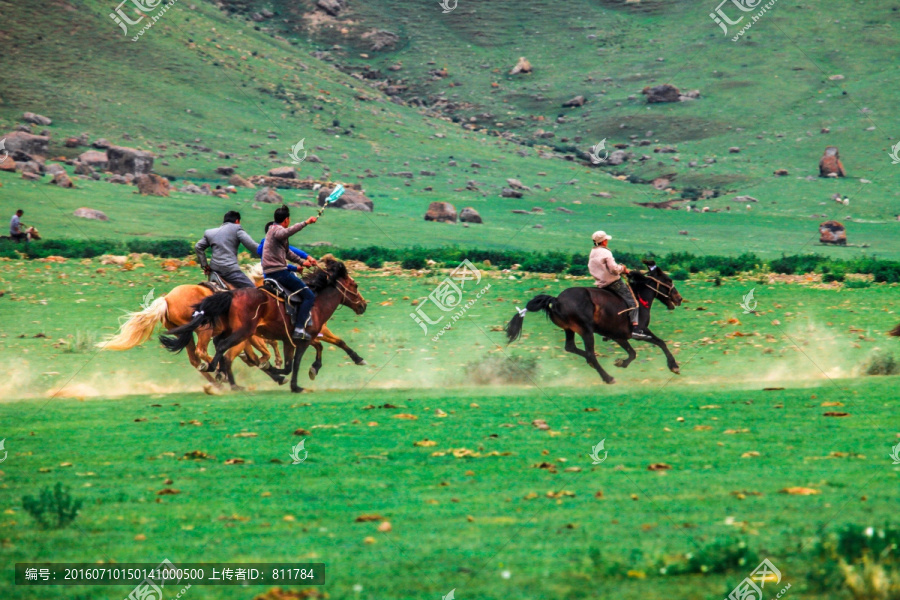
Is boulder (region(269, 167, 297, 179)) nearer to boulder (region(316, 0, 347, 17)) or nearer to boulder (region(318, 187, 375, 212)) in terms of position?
boulder (region(318, 187, 375, 212))

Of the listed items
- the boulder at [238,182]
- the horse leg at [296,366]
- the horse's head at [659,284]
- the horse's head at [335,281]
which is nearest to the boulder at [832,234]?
the boulder at [238,182]

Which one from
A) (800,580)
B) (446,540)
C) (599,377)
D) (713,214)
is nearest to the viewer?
(800,580)

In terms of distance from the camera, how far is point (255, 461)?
10836 mm

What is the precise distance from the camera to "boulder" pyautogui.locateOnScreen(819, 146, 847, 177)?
250 ft

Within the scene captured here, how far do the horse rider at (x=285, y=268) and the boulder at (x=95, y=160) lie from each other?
52.5 metres

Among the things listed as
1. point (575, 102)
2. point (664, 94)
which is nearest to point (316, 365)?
point (664, 94)

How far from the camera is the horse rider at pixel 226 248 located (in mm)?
16734

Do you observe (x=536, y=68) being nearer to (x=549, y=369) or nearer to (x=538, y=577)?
(x=549, y=369)

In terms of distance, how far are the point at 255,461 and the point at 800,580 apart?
5811mm

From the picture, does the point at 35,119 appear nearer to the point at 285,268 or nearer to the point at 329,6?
the point at 329,6

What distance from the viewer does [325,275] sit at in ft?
55.7

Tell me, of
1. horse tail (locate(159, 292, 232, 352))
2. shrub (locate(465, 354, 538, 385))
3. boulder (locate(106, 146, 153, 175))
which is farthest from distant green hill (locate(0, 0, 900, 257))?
horse tail (locate(159, 292, 232, 352))

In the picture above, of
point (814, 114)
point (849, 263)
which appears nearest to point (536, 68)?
point (814, 114)

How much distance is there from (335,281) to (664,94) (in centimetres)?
8408
